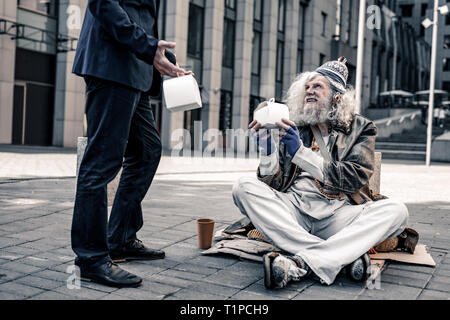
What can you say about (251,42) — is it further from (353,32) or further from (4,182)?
(4,182)

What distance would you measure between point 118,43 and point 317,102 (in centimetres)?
139

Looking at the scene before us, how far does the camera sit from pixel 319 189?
3.50 meters

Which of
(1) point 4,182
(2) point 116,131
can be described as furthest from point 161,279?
(1) point 4,182

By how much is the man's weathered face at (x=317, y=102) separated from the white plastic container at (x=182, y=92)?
2.79 ft

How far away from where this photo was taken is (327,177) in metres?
3.25

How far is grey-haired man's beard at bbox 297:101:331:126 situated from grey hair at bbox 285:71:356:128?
3 centimetres

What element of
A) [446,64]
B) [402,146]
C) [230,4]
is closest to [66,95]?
[230,4]

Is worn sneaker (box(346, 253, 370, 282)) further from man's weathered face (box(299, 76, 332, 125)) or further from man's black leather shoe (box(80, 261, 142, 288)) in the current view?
man's black leather shoe (box(80, 261, 142, 288))

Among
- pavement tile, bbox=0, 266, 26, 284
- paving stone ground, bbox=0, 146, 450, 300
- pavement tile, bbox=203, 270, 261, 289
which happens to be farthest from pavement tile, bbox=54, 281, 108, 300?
pavement tile, bbox=203, 270, 261, 289

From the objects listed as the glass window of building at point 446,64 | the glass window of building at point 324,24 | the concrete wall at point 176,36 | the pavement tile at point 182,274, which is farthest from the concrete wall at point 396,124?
the glass window of building at point 446,64

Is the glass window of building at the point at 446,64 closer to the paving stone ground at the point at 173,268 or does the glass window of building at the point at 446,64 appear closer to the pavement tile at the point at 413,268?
the paving stone ground at the point at 173,268

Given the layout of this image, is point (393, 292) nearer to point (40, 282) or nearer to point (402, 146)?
point (40, 282)

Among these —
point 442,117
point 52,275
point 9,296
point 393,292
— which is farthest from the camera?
point 442,117

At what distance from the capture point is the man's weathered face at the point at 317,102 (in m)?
3.44
